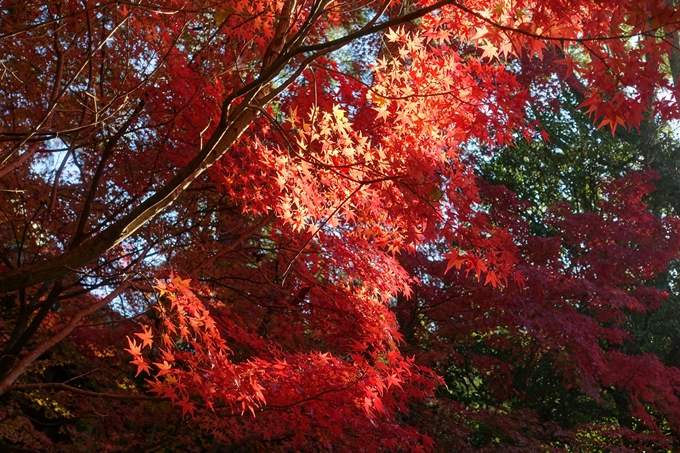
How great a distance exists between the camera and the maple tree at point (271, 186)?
273cm

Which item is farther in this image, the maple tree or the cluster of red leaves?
the cluster of red leaves

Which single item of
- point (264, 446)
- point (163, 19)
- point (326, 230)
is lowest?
point (264, 446)

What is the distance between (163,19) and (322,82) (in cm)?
124

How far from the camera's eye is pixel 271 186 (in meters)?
4.00

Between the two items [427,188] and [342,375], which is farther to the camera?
[342,375]

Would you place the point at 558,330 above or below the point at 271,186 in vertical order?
below

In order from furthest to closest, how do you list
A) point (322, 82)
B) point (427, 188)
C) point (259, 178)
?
point (322, 82) < point (259, 178) < point (427, 188)

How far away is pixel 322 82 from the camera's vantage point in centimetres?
488

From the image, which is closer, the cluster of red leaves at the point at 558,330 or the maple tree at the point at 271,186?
the maple tree at the point at 271,186

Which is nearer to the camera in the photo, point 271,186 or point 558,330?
point 271,186

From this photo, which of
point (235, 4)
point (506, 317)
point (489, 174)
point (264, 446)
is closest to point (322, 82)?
point (235, 4)

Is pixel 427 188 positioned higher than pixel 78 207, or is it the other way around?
pixel 78 207

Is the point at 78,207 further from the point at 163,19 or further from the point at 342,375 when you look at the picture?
the point at 342,375

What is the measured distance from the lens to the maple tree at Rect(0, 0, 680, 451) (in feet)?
8.95
